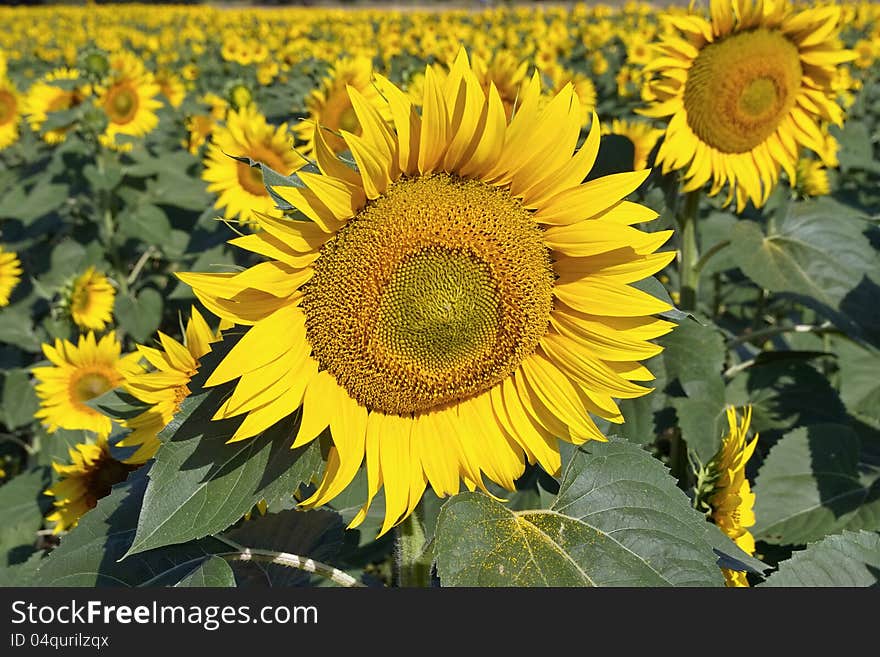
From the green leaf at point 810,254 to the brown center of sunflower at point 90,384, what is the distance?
8.16 ft

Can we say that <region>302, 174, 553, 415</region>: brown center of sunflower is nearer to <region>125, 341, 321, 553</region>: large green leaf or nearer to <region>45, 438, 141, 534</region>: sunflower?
<region>125, 341, 321, 553</region>: large green leaf

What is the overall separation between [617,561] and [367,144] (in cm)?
81

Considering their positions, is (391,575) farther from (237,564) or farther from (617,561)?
(617,561)

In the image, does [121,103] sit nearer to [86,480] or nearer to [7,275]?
[7,275]

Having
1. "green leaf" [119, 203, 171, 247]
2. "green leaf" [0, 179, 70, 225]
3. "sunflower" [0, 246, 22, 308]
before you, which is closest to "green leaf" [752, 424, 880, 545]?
"green leaf" [119, 203, 171, 247]

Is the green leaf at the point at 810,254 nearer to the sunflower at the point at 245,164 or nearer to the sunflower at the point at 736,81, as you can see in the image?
the sunflower at the point at 736,81

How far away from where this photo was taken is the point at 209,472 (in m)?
1.27

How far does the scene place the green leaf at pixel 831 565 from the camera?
1.40 metres

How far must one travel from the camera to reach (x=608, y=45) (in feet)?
31.9

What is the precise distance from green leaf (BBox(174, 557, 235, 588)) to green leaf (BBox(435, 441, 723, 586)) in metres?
0.37

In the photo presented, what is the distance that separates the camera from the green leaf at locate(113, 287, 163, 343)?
4.08 metres

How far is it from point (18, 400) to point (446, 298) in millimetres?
3082

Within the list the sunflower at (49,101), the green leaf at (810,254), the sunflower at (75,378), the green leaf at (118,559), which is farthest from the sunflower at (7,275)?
the green leaf at (810,254)

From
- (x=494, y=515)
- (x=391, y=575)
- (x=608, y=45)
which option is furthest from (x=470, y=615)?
(x=608, y=45)
